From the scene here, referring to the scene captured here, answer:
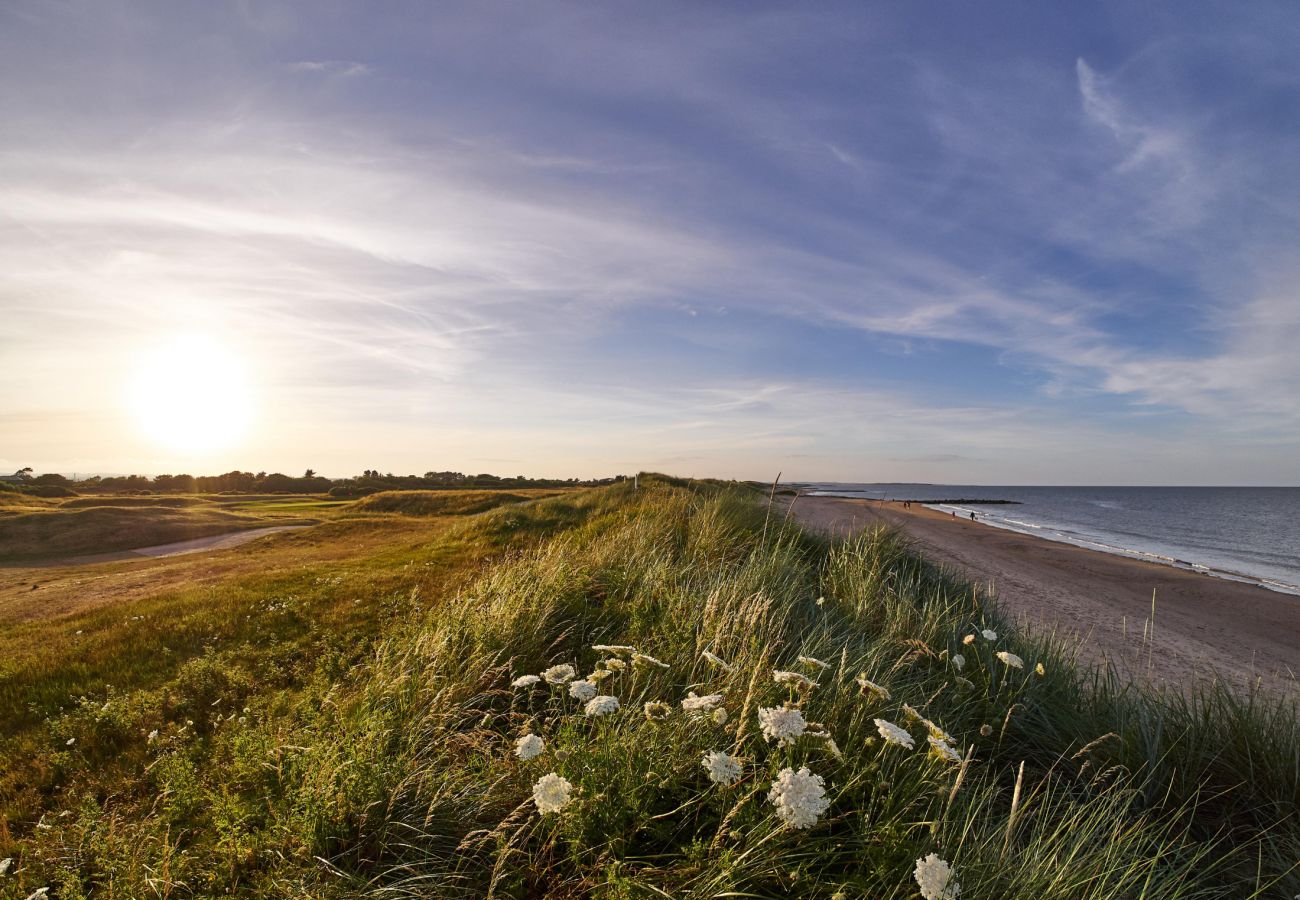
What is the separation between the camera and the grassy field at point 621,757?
2.54m

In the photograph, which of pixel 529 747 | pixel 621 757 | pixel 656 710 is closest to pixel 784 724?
pixel 656 710

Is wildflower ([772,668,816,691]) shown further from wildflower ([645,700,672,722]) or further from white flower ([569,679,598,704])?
white flower ([569,679,598,704])

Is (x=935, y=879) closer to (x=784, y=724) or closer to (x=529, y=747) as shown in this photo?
(x=784, y=724)

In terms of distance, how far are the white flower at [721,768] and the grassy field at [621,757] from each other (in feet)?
0.06

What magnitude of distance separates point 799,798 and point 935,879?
0.50 meters

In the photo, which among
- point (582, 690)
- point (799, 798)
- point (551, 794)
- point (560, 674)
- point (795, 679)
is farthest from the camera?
point (560, 674)

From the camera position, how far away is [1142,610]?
1570 centimetres

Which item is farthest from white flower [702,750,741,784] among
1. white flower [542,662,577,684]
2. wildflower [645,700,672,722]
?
white flower [542,662,577,684]

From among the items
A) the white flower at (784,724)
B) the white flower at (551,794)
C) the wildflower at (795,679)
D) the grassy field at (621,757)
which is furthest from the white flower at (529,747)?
the wildflower at (795,679)

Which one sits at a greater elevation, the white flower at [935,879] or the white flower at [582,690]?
the white flower at [582,690]

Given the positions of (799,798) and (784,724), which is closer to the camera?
(799,798)

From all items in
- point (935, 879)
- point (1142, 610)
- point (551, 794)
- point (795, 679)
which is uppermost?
point (795, 679)

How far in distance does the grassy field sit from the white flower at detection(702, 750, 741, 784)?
2cm

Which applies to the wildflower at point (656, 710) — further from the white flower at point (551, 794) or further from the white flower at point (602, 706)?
the white flower at point (551, 794)
